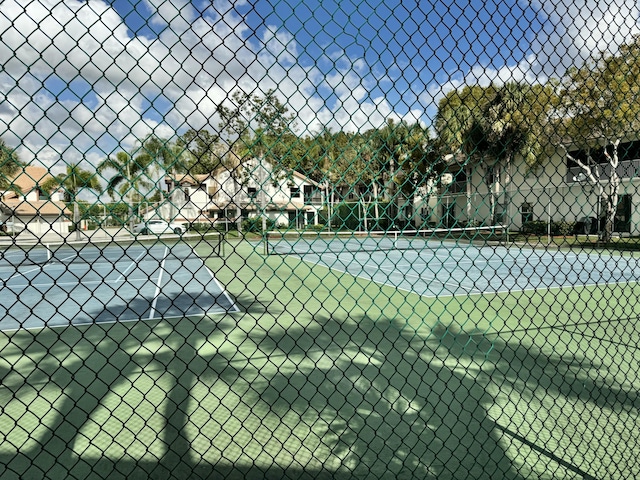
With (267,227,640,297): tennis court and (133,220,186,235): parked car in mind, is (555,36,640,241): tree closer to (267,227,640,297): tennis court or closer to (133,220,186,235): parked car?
(267,227,640,297): tennis court

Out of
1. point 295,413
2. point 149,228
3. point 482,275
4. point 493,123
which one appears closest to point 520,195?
point 482,275

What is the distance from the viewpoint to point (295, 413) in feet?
12.2

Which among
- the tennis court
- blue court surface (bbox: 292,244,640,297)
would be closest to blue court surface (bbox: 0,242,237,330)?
the tennis court

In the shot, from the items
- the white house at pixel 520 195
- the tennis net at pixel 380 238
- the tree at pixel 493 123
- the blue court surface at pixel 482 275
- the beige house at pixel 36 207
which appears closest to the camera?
the beige house at pixel 36 207

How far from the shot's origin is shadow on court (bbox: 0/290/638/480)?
2.98 m

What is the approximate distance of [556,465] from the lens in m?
2.84

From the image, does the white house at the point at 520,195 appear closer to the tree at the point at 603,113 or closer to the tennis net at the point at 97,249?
the tree at the point at 603,113

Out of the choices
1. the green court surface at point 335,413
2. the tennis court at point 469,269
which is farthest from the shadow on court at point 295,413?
Result: the tennis court at point 469,269

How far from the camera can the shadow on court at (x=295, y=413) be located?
9.77 ft

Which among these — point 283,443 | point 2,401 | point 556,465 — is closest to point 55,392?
point 2,401

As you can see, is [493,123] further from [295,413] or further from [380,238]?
[380,238]

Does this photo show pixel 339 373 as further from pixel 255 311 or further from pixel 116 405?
pixel 255 311

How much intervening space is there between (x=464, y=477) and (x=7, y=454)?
3021 mm

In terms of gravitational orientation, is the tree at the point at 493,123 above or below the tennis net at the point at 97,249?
above
